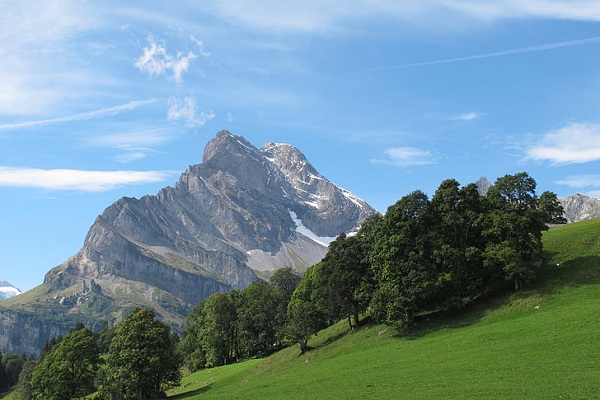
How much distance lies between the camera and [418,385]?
39031 millimetres

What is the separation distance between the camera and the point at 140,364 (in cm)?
6938

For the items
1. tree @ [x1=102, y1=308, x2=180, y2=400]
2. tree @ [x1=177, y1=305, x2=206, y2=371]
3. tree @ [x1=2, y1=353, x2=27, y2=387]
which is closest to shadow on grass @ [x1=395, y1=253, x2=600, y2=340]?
tree @ [x1=102, y1=308, x2=180, y2=400]

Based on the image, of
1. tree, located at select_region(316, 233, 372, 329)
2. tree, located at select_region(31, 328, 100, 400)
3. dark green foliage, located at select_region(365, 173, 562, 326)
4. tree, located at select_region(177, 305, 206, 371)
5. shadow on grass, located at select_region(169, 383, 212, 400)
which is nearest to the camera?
dark green foliage, located at select_region(365, 173, 562, 326)

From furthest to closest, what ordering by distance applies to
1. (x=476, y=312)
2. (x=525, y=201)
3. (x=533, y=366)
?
(x=525, y=201), (x=476, y=312), (x=533, y=366)

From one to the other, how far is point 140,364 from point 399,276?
39.7 m

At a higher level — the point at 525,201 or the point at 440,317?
the point at 525,201

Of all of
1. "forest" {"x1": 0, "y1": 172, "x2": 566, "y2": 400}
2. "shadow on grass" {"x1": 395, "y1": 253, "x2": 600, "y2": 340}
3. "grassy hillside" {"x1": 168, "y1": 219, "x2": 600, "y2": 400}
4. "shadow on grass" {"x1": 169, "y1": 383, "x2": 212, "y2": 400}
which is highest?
"forest" {"x1": 0, "y1": 172, "x2": 566, "y2": 400}

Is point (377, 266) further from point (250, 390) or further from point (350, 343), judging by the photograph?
point (250, 390)

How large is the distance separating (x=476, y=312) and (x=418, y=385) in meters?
27.2

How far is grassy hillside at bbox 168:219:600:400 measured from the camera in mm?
35094

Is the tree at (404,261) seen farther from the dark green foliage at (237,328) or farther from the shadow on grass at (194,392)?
the dark green foliage at (237,328)

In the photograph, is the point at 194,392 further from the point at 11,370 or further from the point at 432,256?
the point at 11,370

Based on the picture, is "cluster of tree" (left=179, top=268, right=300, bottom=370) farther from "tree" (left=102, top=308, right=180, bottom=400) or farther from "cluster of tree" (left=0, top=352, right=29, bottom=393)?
"cluster of tree" (left=0, top=352, right=29, bottom=393)

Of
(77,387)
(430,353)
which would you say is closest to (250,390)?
(430,353)
